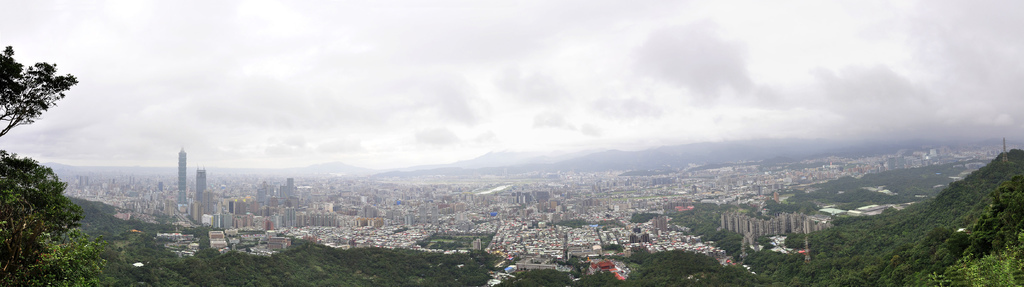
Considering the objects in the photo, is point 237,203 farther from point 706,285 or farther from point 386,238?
point 706,285

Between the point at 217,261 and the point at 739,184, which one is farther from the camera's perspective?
the point at 739,184

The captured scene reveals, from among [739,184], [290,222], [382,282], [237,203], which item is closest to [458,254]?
[382,282]

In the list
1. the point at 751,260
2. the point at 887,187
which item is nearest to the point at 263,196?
the point at 751,260

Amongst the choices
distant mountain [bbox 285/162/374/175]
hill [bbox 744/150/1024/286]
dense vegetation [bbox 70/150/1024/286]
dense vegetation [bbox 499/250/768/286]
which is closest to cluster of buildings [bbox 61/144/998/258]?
dense vegetation [bbox 70/150/1024/286]

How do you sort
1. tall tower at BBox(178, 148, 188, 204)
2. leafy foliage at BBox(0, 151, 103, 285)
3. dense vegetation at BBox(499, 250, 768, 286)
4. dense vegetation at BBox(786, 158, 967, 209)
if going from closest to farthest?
leafy foliage at BBox(0, 151, 103, 285), dense vegetation at BBox(499, 250, 768, 286), dense vegetation at BBox(786, 158, 967, 209), tall tower at BBox(178, 148, 188, 204)

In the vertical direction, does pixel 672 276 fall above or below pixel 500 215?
above

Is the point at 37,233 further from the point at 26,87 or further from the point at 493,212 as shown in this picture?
the point at 493,212

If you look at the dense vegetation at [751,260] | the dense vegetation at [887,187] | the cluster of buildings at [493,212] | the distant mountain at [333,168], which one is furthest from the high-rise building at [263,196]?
the distant mountain at [333,168]

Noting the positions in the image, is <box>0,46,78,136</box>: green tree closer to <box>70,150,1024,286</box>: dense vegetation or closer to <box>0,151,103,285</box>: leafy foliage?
<box>0,151,103,285</box>: leafy foliage
